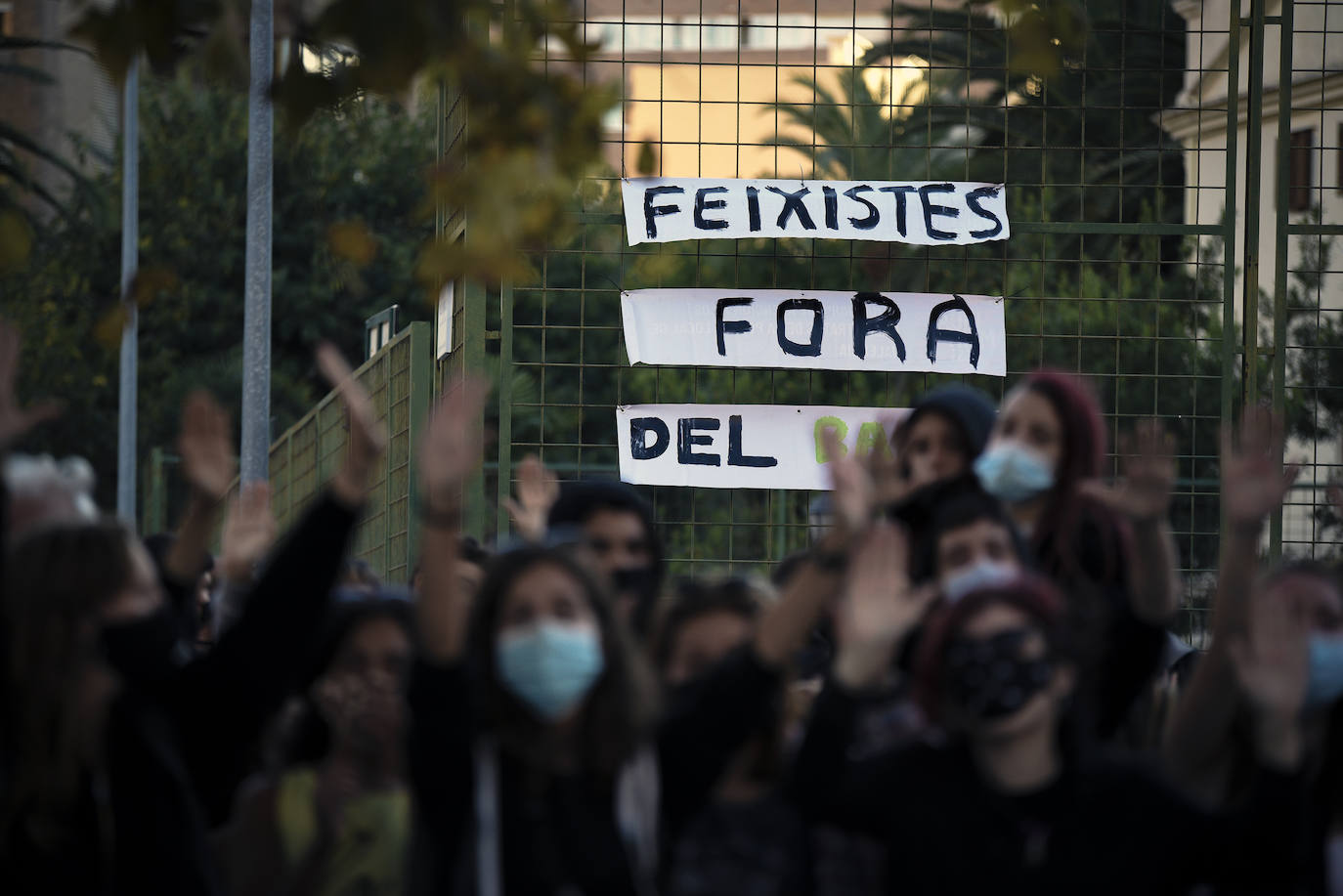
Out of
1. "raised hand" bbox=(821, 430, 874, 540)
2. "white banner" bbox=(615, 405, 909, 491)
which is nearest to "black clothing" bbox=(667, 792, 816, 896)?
"raised hand" bbox=(821, 430, 874, 540)

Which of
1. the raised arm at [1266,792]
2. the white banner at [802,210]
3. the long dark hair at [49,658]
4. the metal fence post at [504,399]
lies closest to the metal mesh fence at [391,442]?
the metal fence post at [504,399]

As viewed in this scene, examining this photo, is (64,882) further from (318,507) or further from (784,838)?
(784,838)

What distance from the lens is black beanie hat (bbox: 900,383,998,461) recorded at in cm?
466

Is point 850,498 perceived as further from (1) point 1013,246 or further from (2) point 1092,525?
(1) point 1013,246

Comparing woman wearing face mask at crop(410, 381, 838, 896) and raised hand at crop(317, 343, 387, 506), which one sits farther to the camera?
raised hand at crop(317, 343, 387, 506)

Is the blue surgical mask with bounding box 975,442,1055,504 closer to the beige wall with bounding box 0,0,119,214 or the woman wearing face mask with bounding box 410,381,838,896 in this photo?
the woman wearing face mask with bounding box 410,381,838,896

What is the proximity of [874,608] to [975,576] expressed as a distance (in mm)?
348

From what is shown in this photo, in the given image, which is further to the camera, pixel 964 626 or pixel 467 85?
pixel 964 626

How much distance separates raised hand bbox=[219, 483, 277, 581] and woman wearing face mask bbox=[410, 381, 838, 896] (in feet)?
3.17

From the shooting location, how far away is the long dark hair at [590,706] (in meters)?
3.52

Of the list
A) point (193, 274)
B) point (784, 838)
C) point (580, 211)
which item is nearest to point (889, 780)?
point (784, 838)

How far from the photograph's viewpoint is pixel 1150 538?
439 cm

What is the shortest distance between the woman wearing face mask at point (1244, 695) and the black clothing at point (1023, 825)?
11.6 inches

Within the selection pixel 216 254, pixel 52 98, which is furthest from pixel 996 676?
pixel 52 98
